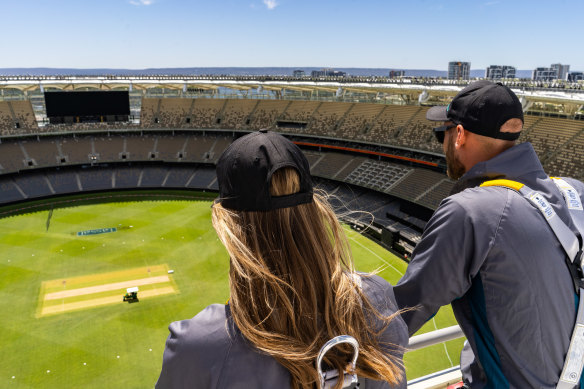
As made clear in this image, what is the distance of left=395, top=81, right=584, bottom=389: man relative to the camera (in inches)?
74.3

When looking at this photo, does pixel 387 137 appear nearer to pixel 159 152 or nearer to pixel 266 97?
pixel 266 97

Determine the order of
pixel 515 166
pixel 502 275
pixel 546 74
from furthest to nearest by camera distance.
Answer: pixel 546 74 → pixel 515 166 → pixel 502 275

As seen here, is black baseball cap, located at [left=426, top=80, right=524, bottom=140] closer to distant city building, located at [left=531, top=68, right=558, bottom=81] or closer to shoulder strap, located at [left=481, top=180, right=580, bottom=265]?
shoulder strap, located at [left=481, top=180, right=580, bottom=265]

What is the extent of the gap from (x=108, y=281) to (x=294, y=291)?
24.6 metres

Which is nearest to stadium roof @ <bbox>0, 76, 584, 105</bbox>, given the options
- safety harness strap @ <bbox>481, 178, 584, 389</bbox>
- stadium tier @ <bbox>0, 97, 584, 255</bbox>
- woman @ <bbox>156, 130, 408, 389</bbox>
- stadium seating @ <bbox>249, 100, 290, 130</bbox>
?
stadium seating @ <bbox>249, 100, 290, 130</bbox>

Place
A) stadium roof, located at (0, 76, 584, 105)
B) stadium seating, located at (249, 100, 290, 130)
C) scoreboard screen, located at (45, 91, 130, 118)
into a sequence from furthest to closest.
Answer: stadium seating, located at (249, 100, 290, 130), scoreboard screen, located at (45, 91, 130, 118), stadium roof, located at (0, 76, 584, 105)

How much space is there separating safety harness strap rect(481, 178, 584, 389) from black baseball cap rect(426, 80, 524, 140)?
34 centimetres

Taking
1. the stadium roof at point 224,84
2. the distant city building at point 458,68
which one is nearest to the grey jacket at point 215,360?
the stadium roof at point 224,84

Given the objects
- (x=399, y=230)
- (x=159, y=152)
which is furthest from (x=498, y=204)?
(x=159, y=152)

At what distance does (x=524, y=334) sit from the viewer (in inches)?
77.7

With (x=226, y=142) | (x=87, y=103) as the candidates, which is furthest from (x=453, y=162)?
(x=87, y=103)

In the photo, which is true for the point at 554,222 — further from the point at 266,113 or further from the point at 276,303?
the point at 266,113

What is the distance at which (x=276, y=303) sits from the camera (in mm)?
1510

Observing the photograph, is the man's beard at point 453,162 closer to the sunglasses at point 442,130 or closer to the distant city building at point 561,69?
Answer: the sunglasses at point 442,130
